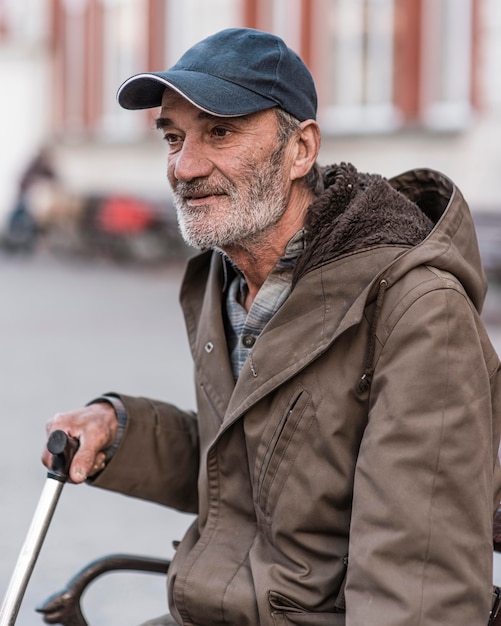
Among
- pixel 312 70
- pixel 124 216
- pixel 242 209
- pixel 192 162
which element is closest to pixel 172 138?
pixel 192 162

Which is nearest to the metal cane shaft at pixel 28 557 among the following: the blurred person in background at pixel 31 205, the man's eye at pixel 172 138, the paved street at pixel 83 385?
the man's eye at pixel 172 138

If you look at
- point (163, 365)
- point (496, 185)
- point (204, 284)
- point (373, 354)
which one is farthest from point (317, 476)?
point (496, 185)

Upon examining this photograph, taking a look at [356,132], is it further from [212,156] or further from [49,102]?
[212,156]

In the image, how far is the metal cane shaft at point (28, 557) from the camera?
2.32 m

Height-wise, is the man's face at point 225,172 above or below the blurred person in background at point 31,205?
above

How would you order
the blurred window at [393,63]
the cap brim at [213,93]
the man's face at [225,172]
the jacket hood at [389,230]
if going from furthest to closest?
the blurred window at [393,63] < the man's face at [225,172] < the cap brim at [213,93] < the jacket hood at [389,230]

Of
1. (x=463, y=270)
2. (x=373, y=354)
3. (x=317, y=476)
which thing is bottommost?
(x=317, y=476)

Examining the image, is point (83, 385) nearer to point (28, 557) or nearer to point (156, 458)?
point (156, 458)

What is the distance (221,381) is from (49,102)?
744 inches

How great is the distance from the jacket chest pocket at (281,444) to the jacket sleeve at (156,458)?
500 mm

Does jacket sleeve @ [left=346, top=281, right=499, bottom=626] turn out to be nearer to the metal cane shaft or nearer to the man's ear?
the man's ear

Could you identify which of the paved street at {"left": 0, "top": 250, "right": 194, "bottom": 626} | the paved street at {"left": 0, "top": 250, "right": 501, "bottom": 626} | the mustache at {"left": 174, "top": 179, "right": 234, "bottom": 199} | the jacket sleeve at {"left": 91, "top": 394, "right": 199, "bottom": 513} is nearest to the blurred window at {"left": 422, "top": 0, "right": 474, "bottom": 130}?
the paved street at {"left": 0, "top": 250, "right": 501, "bottom": 626}

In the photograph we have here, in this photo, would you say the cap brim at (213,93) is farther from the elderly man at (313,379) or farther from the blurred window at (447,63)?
the blurred window at (447,63)

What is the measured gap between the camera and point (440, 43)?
1269 centimetres
